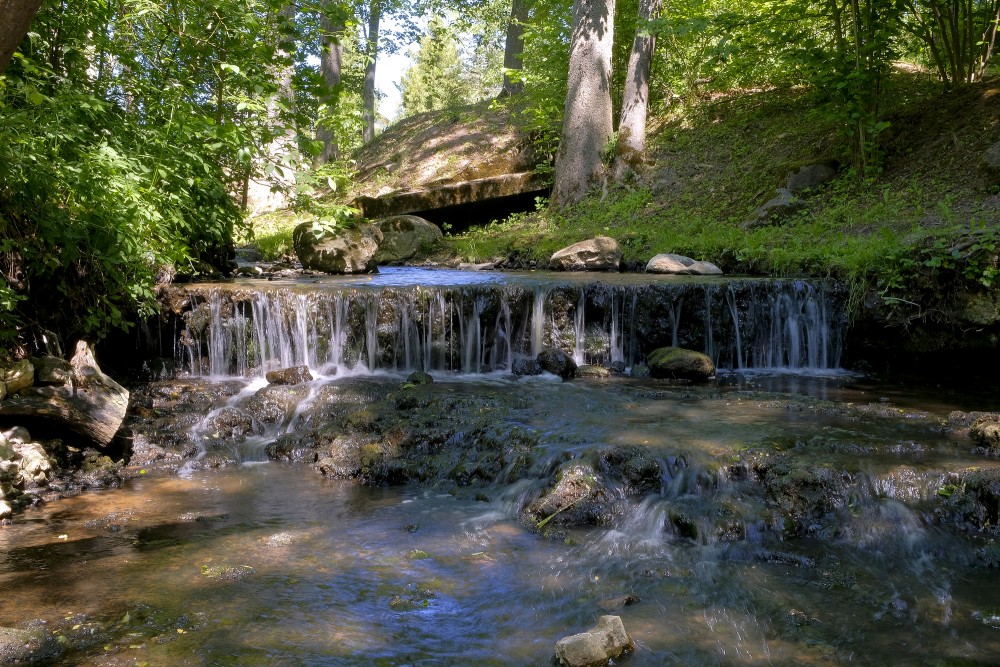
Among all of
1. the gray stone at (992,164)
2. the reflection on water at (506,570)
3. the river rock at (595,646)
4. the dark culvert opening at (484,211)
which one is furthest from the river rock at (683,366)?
the dark culvert opening at (484,211)

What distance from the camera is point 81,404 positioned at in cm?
578

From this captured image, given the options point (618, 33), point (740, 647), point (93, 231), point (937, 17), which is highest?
point (618, 33)

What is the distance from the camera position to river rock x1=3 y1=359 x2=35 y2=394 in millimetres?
5535

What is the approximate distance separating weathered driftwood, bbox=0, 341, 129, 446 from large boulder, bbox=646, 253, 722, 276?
796 centimetres

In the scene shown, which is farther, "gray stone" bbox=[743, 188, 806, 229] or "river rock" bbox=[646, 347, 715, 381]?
"gray stone" bbox=[743, 188, 806, 229]

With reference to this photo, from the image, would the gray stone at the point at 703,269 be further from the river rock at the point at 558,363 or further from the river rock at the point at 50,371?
the river rock at the point at 50,371

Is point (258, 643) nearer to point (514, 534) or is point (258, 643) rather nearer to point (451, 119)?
point (514, 534)

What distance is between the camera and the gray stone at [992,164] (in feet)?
33.0

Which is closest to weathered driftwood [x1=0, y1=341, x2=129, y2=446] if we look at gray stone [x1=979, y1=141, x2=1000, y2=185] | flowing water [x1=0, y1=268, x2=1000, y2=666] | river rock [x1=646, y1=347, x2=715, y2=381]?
flowing water [x1=0, y1=268, x2=1000, y2=666]

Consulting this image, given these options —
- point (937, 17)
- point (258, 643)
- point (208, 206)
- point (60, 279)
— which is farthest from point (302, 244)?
point (937, 17)

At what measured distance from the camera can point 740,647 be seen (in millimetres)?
3314

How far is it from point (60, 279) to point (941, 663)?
267 inches

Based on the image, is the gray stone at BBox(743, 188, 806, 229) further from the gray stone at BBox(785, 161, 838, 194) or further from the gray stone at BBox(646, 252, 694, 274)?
the gray stone at BBox(646, 252, 694, 274)

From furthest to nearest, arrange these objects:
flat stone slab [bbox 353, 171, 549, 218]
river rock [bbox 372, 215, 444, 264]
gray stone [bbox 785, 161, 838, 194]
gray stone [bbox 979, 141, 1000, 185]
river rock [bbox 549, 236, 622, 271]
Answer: flat stone slab [bbox 353, 171, 549, 218], river rock [bbox 372, 215, 444, 264], gray stone [bbox 785, 161, 838, 194], river rock [bbox 549, 236, 622, 271], gray stone [bbox 979, 141, 1000, 185]
